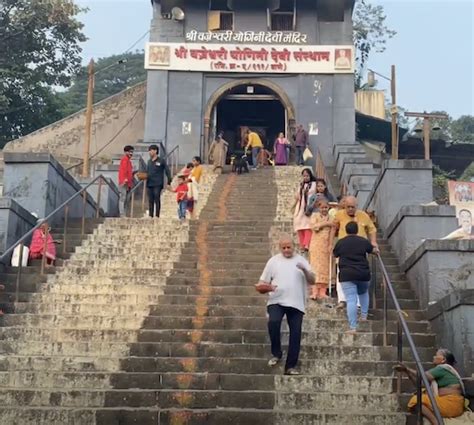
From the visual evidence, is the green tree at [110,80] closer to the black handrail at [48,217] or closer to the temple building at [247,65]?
the temple building at [247,65]

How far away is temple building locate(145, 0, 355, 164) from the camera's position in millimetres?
26094

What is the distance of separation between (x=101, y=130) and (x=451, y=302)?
890 inches

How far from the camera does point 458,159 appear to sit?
31.2 m

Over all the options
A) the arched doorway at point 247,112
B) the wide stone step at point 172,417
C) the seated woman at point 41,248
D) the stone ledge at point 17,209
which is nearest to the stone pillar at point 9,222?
the stone ledge at point 17,209

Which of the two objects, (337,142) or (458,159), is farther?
(458,159)

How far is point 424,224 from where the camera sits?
37.0 ft

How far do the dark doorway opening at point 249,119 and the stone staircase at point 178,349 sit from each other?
1737 centimetres

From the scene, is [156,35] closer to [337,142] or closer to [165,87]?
[165,87]

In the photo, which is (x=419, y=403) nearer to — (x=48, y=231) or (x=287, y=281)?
(x=287, y=281)

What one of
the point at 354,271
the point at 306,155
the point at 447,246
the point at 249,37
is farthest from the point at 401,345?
the point at 249,37

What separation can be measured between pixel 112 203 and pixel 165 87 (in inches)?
404

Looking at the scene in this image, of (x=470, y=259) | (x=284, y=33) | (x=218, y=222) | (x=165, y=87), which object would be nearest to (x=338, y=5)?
(x=284, y=33)

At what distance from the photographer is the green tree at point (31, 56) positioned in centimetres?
3117

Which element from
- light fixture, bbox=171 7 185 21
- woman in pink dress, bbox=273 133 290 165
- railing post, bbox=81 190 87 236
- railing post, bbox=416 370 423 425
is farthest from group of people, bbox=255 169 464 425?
light fixture, bbox=171 7 185 21
